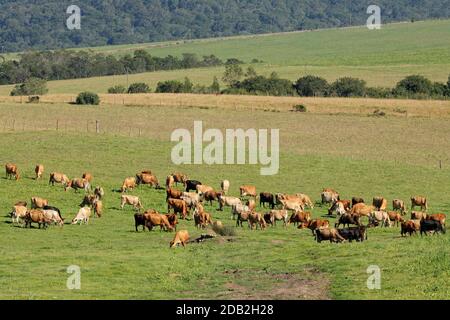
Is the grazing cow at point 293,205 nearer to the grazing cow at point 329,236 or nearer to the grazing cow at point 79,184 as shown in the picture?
the grazing cow at point 329,236

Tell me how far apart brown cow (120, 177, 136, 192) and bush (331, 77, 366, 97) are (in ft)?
201

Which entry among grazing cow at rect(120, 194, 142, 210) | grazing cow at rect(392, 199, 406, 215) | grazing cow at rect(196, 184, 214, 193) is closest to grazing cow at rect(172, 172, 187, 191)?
grazing cow at rect(196, 184, 214, 193)

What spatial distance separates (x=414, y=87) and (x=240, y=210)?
6816 cm

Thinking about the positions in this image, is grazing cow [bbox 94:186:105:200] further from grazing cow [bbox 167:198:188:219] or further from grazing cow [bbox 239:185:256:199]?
grazing cow [bbox 239:185:256:199]

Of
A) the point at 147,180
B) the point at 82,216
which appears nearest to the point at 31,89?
the point at 147,180

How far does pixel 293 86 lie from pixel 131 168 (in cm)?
5953

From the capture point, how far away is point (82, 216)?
1502 inches

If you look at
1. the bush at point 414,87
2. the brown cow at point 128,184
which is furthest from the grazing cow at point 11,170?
the bush at point 414,87

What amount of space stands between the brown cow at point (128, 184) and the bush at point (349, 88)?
61.2 meters

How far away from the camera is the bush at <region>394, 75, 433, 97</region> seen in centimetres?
10181

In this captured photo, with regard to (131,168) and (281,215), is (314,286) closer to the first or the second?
(281,215)

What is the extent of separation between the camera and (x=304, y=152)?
60.5 m

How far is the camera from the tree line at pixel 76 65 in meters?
140
